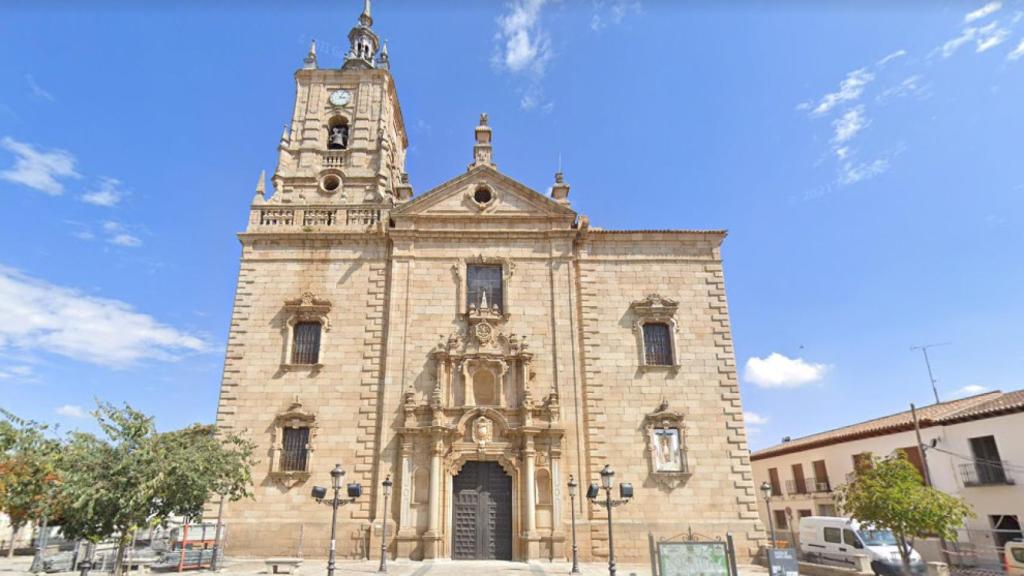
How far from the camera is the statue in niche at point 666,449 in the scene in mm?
19578

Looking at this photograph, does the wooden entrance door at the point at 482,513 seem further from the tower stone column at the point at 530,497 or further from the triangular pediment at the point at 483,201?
the triangular pediment at the point at 483,201

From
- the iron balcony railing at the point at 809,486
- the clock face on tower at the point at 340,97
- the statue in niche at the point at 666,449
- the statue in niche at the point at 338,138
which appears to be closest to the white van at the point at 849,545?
the statue in niche at the point at 666,449

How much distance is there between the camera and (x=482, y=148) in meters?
24.0

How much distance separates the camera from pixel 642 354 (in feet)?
68.6

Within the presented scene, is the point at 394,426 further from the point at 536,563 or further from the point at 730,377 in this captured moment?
the point at 730,377

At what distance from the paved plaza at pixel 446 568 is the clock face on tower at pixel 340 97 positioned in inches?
747

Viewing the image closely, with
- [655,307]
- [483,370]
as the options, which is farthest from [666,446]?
[483,370]

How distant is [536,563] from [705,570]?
24.7 ft

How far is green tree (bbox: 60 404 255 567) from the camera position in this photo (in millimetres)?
13430

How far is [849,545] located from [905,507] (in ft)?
15.2

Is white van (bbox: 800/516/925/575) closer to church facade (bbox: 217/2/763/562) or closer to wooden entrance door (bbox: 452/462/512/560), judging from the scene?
church facade (bbox: 217/2/763/562)

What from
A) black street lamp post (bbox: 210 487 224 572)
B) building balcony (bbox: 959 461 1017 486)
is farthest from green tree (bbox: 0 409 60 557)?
building balcony (bbox: 959 461 1017 486)

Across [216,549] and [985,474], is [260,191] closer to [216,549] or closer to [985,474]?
[216,549]

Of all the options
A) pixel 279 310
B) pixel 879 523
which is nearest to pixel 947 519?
pixel 879 523
